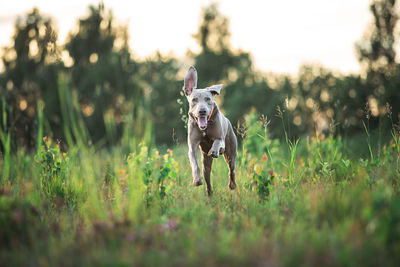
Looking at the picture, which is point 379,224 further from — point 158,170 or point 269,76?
point 269,76

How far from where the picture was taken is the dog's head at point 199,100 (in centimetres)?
460

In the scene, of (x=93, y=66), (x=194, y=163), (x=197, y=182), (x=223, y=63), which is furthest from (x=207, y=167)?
(x=223, y=63)

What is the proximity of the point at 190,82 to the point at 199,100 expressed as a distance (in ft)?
2.15

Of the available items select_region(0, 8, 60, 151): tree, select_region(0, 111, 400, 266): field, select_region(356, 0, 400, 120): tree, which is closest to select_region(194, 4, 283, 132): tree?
select_region(356, 0, 400, 120): tree

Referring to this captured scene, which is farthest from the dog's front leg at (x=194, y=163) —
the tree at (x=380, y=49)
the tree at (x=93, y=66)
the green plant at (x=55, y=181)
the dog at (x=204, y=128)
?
the tree at (x=380, y=49)

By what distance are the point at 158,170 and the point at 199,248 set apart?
1.49 metres

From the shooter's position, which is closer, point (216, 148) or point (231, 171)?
point (216, 148)

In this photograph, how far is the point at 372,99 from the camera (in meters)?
19.8

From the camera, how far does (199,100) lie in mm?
4867

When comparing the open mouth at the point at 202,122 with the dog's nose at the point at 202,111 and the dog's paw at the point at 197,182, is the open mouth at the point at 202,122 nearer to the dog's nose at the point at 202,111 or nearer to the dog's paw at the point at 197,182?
the dog's nose at the point at 202,111

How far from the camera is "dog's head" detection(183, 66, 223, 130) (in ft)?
15.1

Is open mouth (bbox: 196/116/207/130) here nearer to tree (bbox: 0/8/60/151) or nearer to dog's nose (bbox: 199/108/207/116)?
dog's nose (bbox: 199/108/207/116)

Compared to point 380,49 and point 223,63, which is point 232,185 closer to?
point 380,49

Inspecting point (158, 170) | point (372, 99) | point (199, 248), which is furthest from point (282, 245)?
point (372, 99)
